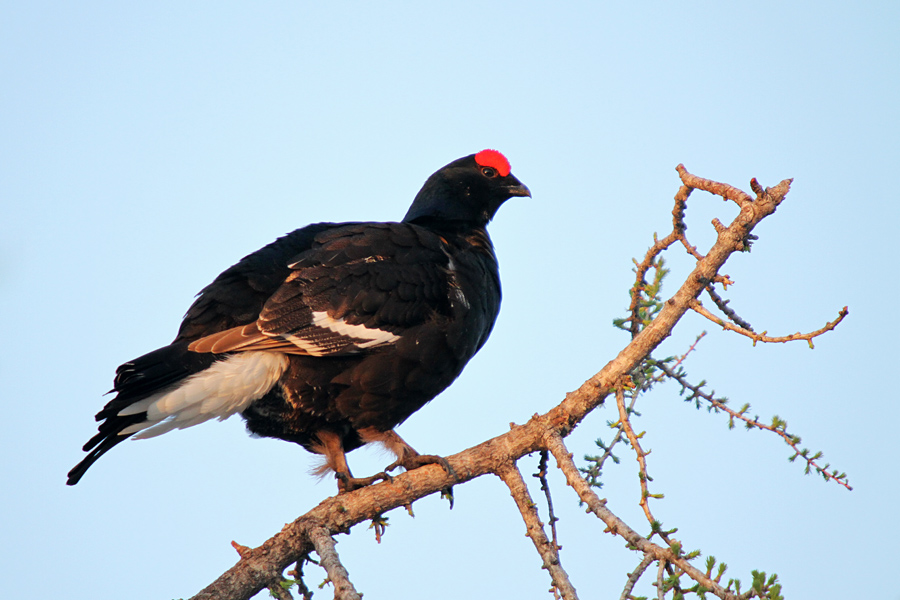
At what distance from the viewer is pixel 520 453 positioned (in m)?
4.55

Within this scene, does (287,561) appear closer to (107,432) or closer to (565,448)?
(107,432)

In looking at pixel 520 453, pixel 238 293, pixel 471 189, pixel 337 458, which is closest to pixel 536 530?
pixel 520 453

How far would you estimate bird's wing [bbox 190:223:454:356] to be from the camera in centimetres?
514

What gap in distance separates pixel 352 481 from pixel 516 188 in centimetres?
336

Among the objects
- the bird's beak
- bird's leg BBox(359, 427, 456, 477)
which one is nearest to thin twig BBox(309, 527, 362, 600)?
bird's leg BBox(359, 427, 456, 477)

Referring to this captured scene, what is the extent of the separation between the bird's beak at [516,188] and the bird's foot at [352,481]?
3.23 m

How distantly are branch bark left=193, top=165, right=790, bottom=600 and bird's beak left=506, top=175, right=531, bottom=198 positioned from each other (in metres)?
3.27

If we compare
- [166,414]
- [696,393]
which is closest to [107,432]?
[166,414]

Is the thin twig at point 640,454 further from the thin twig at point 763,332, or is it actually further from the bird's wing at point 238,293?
the bird's wing at point 238,293

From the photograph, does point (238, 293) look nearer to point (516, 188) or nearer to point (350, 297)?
point (350, 297)

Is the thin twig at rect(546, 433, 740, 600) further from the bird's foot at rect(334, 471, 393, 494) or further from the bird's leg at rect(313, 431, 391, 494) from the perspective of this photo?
the bird's leg at rect(313, 431, 391, 494)

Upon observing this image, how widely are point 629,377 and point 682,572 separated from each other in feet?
4.28

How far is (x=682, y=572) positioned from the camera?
3.22 meters

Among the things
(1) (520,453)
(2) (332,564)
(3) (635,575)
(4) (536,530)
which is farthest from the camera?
(1) (520,453)
